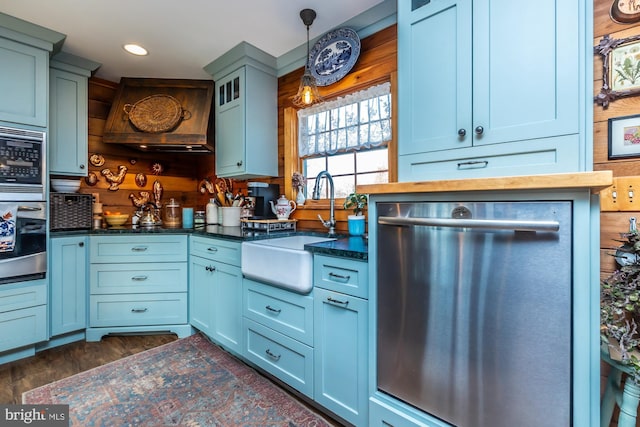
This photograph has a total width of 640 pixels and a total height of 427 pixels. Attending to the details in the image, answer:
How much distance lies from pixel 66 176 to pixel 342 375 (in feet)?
9.89

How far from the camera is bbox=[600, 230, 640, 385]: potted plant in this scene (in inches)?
35.6

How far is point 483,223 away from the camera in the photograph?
99 cm

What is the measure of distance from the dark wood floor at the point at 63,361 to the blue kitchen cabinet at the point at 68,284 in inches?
7.4

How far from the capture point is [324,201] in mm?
2381

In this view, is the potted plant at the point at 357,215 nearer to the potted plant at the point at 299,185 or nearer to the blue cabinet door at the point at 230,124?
the potted plant at the point at 299,185

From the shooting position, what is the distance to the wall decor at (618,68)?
1.16m

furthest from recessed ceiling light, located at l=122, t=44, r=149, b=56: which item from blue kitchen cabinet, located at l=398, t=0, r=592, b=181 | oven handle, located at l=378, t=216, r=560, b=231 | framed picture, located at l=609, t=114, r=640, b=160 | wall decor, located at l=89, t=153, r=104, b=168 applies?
framed picture, located at l=609, t=114, r=640, b=160

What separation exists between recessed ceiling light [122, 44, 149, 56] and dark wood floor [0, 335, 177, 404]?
2.45 m

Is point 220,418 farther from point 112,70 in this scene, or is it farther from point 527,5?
point 112,70

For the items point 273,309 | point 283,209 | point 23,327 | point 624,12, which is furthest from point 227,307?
point 624,12

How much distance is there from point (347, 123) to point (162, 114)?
1849mm

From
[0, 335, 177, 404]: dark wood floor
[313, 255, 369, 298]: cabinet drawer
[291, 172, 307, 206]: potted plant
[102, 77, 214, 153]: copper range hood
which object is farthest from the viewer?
[102, 77, 214, 153]: copper range hood

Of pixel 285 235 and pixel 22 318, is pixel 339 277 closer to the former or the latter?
pixel 285 235

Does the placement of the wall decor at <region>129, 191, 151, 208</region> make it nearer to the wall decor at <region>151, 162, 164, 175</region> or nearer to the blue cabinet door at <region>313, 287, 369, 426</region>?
the wall decor at <region>151, 162, 164, 175</region>
